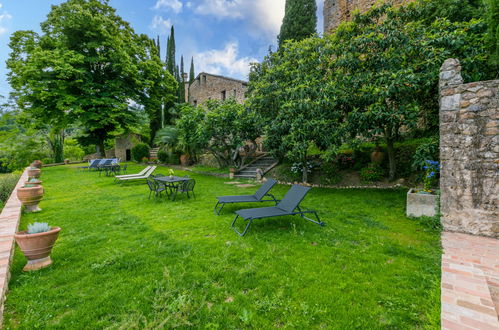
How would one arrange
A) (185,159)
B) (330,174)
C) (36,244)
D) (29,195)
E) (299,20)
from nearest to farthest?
1. (36,244)
2. (29,195)
3. (330,174)
4. (299,20)
5. (185,159)

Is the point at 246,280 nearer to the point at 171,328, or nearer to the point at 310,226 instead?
the point at 171,328

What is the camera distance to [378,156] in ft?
28.0

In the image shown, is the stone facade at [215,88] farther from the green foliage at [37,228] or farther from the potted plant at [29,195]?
the green foliage at [37,228]

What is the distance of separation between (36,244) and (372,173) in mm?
8974

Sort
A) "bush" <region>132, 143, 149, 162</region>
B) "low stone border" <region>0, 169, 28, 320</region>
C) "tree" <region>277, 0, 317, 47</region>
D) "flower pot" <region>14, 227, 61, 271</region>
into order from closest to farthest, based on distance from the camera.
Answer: "low stone border" <region>0, 169, 28, 320</region> → "flower pot" <region>14, 227, 61, 271</region> → "tree" <region>277, 0, 317, 47</region> → "bush" <region>132, 143, 149, 162</region>

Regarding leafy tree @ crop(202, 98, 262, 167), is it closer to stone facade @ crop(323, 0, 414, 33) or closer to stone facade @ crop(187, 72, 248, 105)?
A: stone facade @ crop(187, 72, 248, 105)

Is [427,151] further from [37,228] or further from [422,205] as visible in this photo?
[37,228]

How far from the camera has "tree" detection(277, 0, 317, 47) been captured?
17141 mm

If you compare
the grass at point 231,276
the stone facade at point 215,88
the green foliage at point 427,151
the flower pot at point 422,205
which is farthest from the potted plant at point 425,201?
the stone facade at point 215,88

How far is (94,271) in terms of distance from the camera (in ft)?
9.79

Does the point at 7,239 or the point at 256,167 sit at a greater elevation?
the point at 256,167

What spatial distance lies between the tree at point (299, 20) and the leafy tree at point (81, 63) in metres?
12.0

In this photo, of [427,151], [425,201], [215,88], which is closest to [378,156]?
[427,151]

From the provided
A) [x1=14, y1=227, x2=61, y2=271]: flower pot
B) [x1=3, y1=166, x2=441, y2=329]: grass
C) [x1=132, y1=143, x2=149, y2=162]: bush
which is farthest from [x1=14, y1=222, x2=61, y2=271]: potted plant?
[x1=132, y1=143, x2=149, y2=162]: bush
